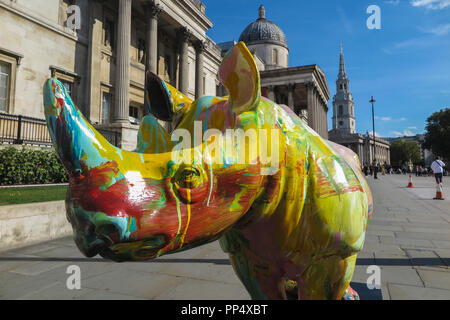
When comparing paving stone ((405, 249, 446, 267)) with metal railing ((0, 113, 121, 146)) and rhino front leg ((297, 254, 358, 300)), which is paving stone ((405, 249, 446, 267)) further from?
metal railing ((0, 113, 121, 146))

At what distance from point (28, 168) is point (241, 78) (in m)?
10.4

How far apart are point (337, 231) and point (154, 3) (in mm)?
21186

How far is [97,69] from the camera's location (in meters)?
17.4

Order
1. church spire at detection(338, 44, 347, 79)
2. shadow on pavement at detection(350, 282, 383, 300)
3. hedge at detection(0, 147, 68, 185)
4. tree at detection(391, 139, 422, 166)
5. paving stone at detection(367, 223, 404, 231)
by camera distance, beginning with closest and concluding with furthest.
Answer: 1. shadow on pavement at detection(350, 282, 383, 300)
2. paving stone at detection(367, 223, 404, 231)
3. hedge at detection(0, 147, 68, 185)
4. tree at detection(391, 139, 422, 166)
5. church spire at detection(338, 44, 347, 79)

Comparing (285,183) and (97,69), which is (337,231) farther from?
(97,69)

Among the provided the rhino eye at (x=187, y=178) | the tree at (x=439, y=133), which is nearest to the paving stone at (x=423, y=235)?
the rhino eye at (x=187, y=178)

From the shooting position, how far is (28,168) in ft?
30.0

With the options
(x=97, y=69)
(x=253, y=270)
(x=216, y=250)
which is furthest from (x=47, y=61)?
(x=253, y=270)

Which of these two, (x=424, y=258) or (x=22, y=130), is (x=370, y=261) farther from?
(x=22, y=130)

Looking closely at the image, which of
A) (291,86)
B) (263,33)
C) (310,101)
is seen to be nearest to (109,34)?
(291,86)

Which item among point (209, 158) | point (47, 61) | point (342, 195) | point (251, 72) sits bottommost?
point (342, 195)

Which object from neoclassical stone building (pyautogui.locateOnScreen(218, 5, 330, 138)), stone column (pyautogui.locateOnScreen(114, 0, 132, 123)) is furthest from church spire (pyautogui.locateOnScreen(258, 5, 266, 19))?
stone column (pyautogui.locateOnScreen(114, 0, 132, 123))

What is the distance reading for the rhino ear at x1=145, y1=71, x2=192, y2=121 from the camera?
4.15 ft

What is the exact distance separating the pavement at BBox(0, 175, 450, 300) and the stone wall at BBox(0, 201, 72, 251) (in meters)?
0.21
